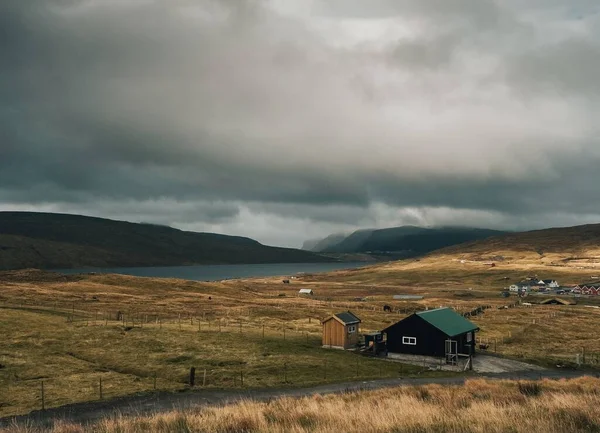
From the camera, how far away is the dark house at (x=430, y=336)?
5981 cm

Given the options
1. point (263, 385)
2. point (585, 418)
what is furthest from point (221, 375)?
point (585, 418)

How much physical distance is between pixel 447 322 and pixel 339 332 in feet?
46.4

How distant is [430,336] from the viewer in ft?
200

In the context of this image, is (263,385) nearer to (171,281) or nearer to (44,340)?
(44,340)

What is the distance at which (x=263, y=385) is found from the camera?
135 ft

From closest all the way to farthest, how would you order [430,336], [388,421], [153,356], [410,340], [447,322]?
1. [388,421]
2. [153,356]
3. [430,336]
4. [410,340]
5. [447,322]

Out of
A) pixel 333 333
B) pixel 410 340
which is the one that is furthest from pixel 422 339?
pixel 333 333

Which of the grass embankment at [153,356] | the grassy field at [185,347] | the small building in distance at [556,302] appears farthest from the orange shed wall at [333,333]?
the small building in distance at [556,302]

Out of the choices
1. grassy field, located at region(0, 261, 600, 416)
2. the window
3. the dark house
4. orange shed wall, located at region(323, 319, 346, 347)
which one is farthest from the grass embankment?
the window

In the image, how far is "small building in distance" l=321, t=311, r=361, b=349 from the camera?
63.1 meters

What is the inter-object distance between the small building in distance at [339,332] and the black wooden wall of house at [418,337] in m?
4.71

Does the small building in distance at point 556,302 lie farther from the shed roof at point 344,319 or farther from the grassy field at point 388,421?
the grassy field at point 388,421

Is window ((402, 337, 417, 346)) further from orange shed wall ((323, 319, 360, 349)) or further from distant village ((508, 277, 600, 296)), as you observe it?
distant village ((508, 277, 600, 296))

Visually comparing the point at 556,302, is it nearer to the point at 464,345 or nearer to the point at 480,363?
A: the point at 464,345
